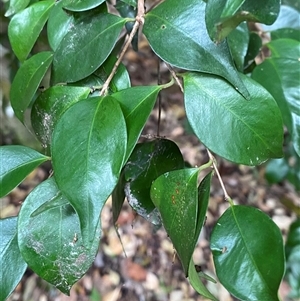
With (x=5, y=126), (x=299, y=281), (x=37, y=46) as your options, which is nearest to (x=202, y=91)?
(x=37, y=46)

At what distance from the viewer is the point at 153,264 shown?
4.45ft

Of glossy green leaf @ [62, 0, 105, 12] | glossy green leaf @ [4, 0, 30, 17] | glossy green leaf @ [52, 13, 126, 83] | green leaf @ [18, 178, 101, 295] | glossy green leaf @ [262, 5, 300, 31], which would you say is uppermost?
glossy green leaf @ [62, 0, 105, 12]

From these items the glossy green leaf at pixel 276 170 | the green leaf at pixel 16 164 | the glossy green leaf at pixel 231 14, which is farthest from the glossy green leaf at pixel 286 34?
the glossy green leaf at pixel 276 170

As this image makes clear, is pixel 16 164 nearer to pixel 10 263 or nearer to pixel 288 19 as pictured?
pixel 10 263

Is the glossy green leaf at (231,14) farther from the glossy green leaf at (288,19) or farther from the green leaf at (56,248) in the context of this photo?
the glossy green leaf at (288,19)

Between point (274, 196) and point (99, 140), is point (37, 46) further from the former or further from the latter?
point (274, 196)

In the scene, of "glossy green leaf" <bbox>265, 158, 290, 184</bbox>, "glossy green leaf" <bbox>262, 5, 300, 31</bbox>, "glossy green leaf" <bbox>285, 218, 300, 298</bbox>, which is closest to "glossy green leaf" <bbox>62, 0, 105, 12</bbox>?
"glossy green leaf" <bbox>262, 5, 300, 31</bbox>

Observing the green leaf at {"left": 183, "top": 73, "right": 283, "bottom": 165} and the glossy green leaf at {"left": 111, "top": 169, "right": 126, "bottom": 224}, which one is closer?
the green leaf at {"left": 183, "top": 73, "right": 283, "bottom": 165}

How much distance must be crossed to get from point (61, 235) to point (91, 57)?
18 centimetres

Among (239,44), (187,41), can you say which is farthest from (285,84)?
(187,41)

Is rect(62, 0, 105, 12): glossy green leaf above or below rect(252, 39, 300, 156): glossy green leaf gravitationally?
above

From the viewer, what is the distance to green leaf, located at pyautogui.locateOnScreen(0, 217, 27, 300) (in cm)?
45

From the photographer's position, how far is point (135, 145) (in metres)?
0.42

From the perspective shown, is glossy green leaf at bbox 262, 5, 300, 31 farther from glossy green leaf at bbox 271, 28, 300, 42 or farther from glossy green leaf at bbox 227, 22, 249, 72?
glossy green leaf at bbox 227, 22, 249, 72
